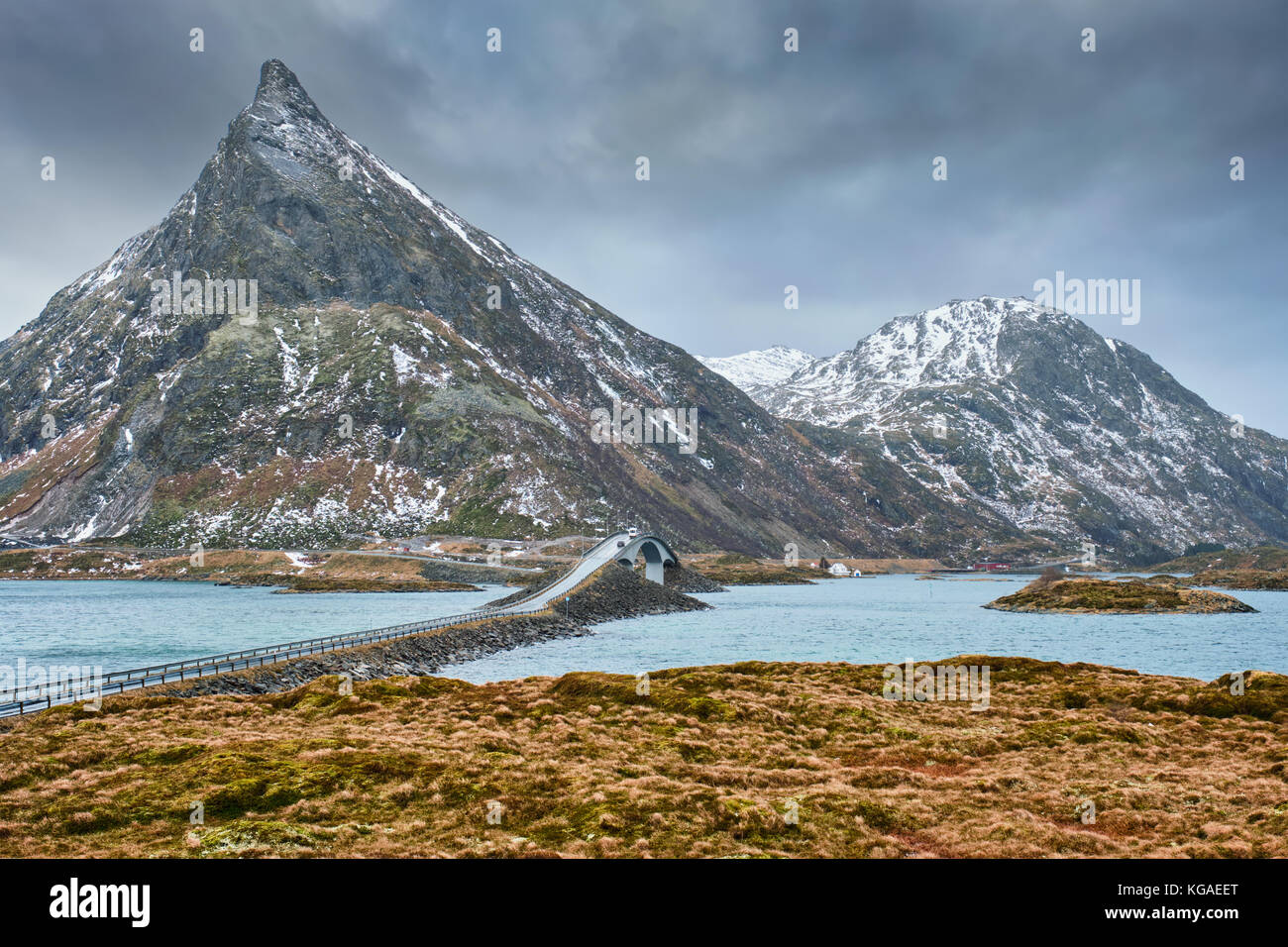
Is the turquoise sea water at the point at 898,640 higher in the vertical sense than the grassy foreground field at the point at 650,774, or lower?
lower

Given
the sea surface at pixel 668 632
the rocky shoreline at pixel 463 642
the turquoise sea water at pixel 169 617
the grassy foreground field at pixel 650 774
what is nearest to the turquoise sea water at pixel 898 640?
the sea surface at pixel 668 632

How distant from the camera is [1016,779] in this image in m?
28.4

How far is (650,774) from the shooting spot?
28.8 meters

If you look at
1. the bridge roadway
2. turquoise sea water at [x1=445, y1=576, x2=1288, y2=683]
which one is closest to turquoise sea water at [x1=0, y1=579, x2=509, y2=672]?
the bridge roadway

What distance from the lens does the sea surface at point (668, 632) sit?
79500 mm

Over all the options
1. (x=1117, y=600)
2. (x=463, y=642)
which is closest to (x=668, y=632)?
(x=463, y=642)

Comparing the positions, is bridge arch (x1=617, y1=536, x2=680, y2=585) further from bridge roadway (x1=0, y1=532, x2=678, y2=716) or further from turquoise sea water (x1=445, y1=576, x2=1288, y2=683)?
turquoise sea water (x1=445, y1=576, x2=1288, y2=683)

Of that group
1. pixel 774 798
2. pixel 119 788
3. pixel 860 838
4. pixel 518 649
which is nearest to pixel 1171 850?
pixel 860 838

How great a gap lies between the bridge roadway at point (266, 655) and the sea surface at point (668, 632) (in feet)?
28.1

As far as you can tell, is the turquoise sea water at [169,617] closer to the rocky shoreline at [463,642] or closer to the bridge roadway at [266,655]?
the bridge roadway at [266,655]

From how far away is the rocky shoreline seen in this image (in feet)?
171

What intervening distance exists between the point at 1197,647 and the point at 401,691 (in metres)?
91.8

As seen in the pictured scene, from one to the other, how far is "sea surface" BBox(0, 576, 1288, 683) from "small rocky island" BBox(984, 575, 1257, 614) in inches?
291
